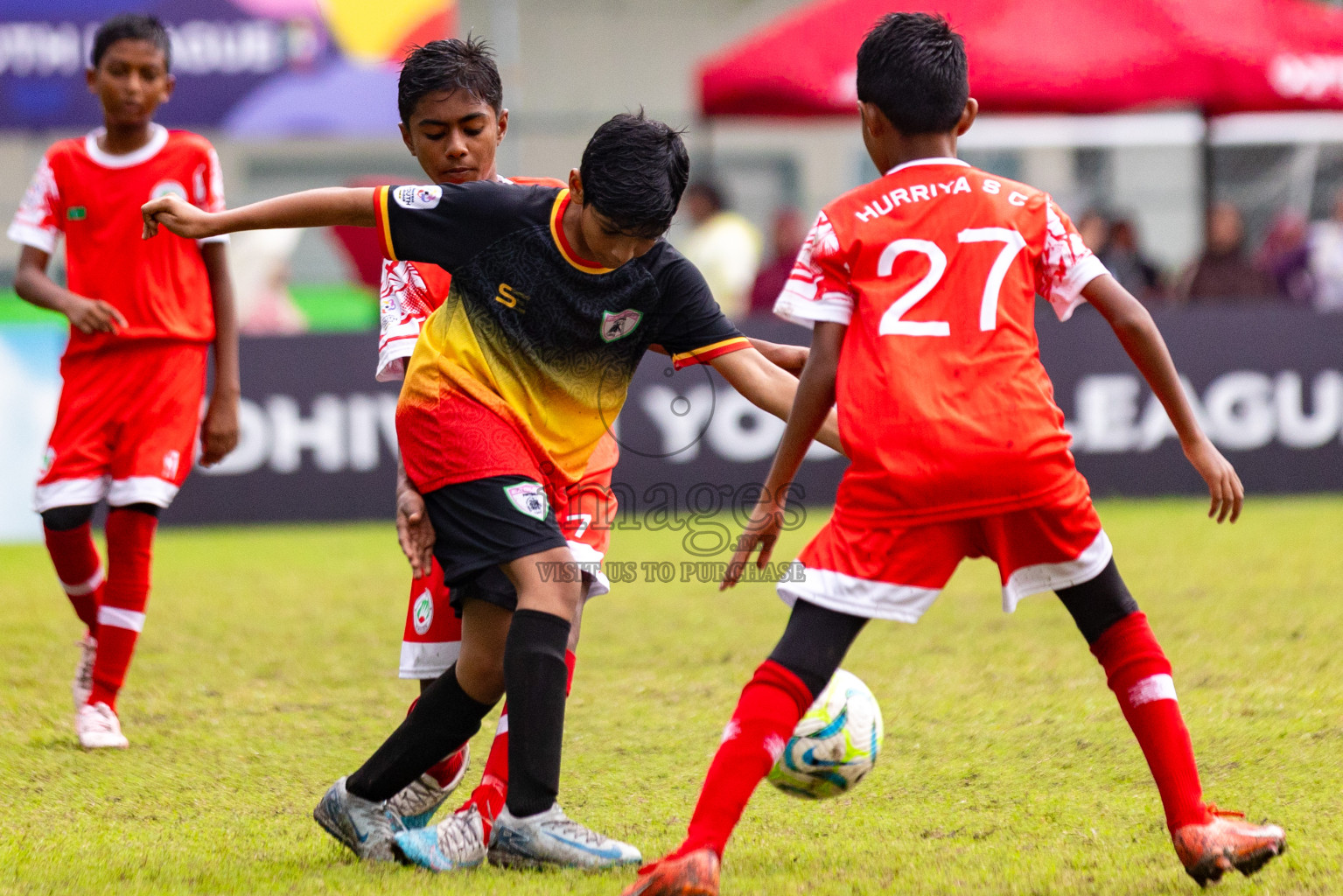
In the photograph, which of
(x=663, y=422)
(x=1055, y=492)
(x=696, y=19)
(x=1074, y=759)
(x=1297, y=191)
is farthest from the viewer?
(x=696, y=19)

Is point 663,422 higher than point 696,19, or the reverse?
point 696,19

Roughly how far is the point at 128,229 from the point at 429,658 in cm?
222

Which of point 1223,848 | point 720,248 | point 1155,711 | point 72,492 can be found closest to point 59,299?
point 72,492

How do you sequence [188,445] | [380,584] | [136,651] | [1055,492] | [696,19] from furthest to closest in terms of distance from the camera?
[696,19]
[380,584]
[136,651]
[188,445]
[1055,492]

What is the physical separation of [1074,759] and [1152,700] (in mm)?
1097

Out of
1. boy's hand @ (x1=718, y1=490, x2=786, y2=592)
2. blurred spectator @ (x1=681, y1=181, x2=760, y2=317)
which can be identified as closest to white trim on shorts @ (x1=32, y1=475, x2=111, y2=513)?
boy's hand @ (x1=718, y1=490, x2=786, y2=592)

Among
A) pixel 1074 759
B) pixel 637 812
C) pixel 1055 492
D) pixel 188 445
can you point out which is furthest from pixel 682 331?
pixel 188 445

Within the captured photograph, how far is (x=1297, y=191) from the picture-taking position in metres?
20.2

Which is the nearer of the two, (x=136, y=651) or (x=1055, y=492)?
(x=1055, y=492)

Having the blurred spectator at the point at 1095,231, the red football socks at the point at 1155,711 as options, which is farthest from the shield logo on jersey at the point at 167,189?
the blurred spectator at the point at 1095,231

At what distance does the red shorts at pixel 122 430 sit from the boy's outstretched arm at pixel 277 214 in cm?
179

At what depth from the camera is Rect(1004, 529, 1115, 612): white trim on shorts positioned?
3029mm

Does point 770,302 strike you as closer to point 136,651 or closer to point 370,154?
point 136,651

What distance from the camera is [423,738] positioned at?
3.34 meters
